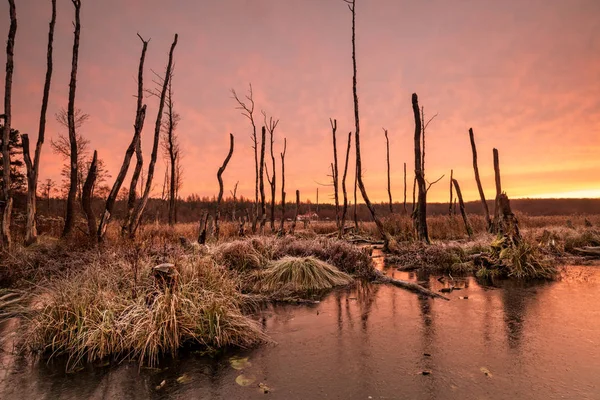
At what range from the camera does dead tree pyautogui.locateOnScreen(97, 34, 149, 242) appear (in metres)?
10.7

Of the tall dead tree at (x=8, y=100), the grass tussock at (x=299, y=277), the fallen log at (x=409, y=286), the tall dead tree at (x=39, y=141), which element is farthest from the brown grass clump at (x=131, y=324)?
the tall dead tree at (x=39, y=141)

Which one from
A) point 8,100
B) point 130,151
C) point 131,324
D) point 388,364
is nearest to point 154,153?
point 130,151

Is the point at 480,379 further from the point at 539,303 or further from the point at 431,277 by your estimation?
the point at 431,277

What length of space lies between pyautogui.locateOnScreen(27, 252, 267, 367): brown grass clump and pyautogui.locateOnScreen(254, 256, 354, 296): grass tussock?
2962 mm

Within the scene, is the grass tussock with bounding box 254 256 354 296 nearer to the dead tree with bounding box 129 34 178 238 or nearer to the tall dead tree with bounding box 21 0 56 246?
the dead tree with bounding box 129 34 178 238

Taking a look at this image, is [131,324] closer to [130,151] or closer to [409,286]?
[409,286]

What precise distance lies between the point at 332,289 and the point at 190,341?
4.18 meters

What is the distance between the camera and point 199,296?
4613 millimetres

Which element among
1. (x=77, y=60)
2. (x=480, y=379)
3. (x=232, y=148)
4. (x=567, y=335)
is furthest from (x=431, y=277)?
(x=77, y=60)

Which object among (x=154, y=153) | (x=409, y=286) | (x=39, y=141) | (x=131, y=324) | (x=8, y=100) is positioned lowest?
(x=409, y=286)

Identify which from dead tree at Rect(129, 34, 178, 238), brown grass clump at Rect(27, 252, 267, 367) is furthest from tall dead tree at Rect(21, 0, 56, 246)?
brown grass clump at Rect(27, 252, 267, 367)

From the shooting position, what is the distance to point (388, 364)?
3.49 m

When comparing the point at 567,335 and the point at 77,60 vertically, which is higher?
the point at 77,60

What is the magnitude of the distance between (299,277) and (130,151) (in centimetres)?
837
